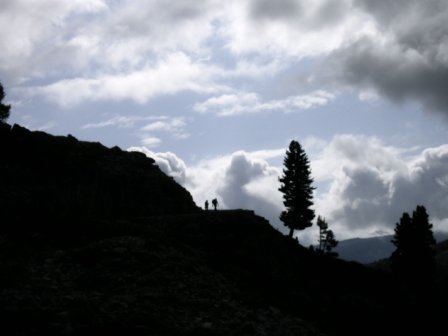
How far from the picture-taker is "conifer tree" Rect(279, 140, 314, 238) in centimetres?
6712

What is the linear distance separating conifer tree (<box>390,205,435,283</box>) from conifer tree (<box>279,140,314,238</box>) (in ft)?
44.2

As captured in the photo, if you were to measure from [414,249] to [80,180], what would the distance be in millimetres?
46452

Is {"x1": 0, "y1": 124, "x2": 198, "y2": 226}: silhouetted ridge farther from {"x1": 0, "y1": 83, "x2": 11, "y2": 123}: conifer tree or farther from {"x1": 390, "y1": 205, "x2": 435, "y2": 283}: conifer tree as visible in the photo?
{"x1": 390, "y1": 205, "x2": 435, "y2": 283}: conifer tree

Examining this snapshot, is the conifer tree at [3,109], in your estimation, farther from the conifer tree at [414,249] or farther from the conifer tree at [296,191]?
the conifer tree at [414,249]

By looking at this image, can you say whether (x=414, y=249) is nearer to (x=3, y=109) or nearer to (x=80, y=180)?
(x=80, y=180)

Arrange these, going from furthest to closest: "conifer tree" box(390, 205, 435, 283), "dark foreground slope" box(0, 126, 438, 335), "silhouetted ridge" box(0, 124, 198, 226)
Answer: "conifer tree" box(390, 205, 435, 283), "silhouetted ridge" box(0, 124, 198, 226), "dark foreground slope" box(0, 126, 438, 335)

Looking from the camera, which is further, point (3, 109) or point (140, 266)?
point (3, 109)

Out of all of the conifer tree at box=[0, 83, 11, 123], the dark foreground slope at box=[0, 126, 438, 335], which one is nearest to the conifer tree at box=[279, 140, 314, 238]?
the dark foreground slope at box=[0, 126, 438, 335]

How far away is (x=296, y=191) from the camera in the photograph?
223ft

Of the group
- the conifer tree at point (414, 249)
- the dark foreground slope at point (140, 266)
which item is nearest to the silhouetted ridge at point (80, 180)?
the dark foreground slope at point (140, 266)

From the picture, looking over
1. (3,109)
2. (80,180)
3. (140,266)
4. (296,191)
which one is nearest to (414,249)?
(296,191)

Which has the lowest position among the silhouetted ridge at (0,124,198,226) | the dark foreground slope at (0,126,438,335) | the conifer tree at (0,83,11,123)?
the dark foreground slope at (0,126,438,335)

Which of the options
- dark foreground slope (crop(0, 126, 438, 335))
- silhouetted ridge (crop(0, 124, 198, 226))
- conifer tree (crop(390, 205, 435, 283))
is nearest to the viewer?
dark foreground slope (crop(0, 126, 438, 335))

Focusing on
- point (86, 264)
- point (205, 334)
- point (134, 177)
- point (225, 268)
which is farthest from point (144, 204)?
point (205, 334)
